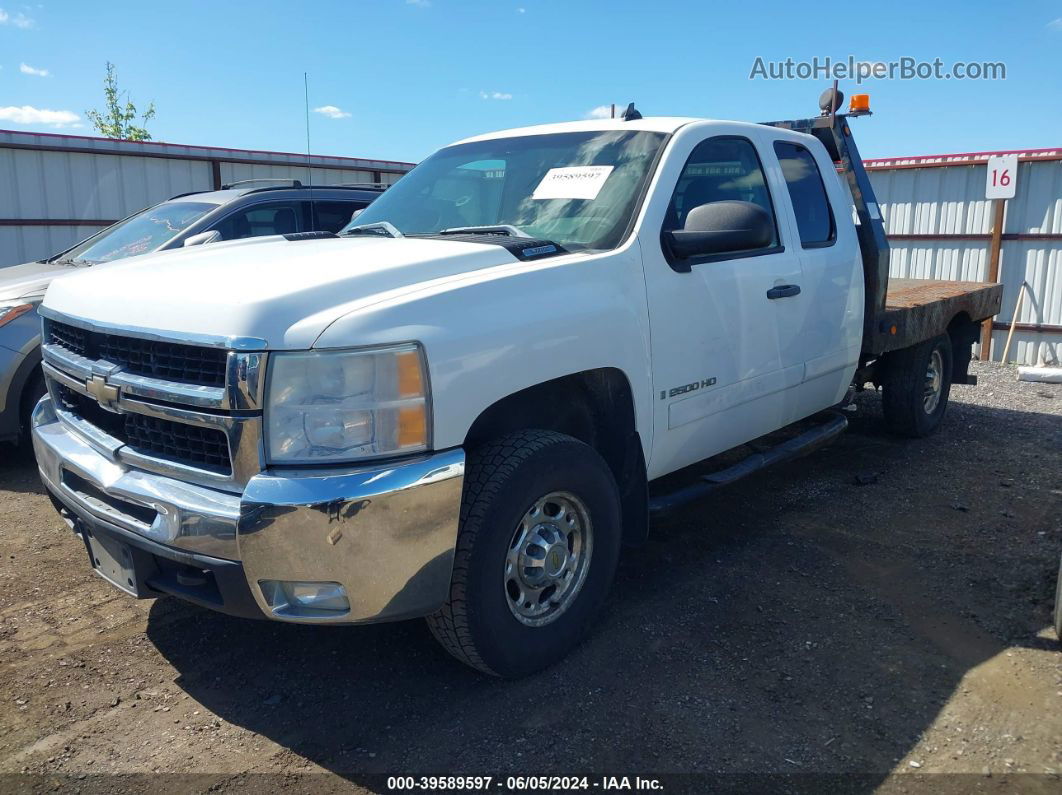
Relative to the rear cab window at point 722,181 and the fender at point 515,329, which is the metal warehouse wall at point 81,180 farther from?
the fender at point 515,329

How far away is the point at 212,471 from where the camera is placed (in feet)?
8.93

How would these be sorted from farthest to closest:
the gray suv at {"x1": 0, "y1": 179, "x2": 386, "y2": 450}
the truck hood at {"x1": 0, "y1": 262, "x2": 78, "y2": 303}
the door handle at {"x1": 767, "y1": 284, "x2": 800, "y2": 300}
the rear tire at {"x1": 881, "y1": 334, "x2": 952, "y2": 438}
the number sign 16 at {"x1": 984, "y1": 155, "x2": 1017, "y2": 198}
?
1. the number sign 16 at {"x1": 984, "y1": 155, "x2": 1017, "y2": 198}
2. the rear tire at {"x1": 881, "y1": 334, "x2": 952, "y2": 438}
3. the truck hood at {"x1": 0, "y1": 262, "x2": 78, "y2": 303}
4. the gray suv at {"x1": 0, "y1": 179, "x2": 386, "y2": 450}
5. the door handle at {"x1": 767, "y1": 284, "x2": 800, "y2": 300}

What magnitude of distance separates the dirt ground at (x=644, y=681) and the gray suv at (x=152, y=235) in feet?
4.09

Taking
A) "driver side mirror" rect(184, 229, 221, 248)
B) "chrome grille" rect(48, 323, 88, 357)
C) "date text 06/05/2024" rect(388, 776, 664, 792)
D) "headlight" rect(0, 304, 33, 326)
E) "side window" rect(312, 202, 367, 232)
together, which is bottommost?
"date text 06/05/2024" rect(388, 776, 664, 792)

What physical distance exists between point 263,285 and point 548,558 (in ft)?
4.54

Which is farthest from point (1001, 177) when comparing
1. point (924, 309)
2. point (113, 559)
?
point (113, 559)

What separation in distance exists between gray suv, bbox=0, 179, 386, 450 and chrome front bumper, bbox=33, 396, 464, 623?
134 inches

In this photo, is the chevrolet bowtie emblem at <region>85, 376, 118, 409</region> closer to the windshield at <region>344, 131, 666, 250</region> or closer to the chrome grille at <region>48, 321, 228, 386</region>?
the chrome grille at <region>48, 321, 228, 386</region>

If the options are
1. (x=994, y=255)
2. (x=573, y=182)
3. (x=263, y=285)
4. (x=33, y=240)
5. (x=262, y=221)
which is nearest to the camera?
(x=263, y=285)

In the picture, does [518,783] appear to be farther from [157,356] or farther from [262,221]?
[262,221]

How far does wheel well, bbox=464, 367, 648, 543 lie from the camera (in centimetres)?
324

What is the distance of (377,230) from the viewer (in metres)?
4.09

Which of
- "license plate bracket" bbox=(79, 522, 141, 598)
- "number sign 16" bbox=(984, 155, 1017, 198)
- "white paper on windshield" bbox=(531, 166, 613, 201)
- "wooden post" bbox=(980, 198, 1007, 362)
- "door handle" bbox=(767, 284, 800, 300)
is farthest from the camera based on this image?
"wooden post" bbox=(980, 198, 1007, 362)

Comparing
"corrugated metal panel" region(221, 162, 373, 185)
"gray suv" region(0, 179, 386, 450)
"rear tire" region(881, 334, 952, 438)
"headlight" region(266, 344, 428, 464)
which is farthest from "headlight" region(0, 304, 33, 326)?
"corrugated metal panel" region(221, 162, 373, 185)
